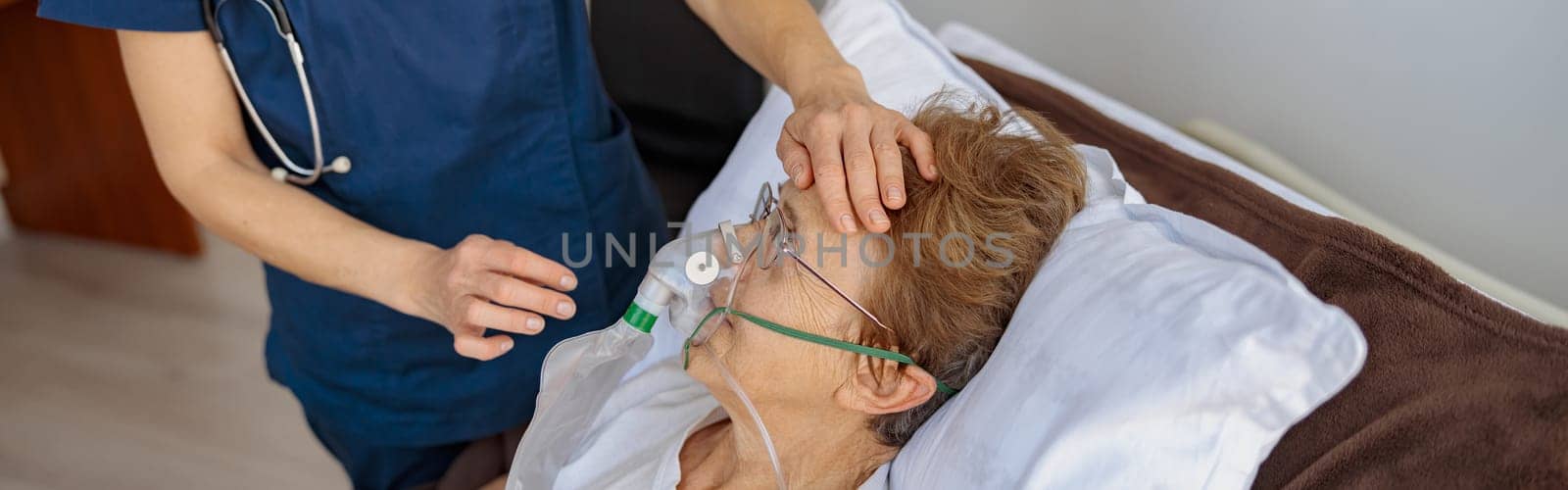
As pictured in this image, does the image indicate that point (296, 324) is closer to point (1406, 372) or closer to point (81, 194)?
point (1406, 372)

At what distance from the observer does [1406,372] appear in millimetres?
958

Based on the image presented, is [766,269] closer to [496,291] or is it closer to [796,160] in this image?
[796,160]

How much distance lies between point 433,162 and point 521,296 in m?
0.41

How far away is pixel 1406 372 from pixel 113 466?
8.28 feet

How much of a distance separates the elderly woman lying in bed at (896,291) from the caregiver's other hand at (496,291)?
0.18 meters

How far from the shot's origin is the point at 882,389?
1148 mm

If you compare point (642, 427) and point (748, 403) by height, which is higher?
point (748, 403)

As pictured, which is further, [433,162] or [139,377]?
[139,377]

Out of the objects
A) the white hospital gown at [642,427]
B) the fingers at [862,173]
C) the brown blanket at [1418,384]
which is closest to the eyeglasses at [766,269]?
the fingers at [862,173]

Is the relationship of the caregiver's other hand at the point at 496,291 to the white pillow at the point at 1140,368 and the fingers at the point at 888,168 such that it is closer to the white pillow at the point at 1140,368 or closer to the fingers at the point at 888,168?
the fingers at the point at 888,168

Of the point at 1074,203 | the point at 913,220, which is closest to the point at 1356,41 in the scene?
the point at 1074,203

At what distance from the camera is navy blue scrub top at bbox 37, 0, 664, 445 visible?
1287mm

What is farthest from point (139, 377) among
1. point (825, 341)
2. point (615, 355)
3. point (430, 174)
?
point (825, 341)

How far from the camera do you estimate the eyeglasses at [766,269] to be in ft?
3.70
